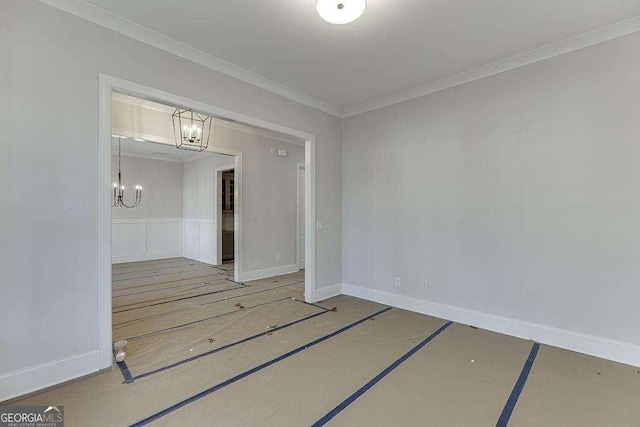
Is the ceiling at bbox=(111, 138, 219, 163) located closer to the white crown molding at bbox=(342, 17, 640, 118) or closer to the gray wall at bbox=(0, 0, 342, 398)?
the gray wall at bbox=(0, 0, 342, 398)

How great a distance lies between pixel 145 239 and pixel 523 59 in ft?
27.3

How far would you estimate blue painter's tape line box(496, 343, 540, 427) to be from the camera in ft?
5.93

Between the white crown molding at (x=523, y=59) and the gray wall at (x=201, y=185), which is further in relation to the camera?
the gray wall at (x=201, y=185)

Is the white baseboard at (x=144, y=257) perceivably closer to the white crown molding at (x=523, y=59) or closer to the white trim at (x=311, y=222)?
the white trim at (x=311, y=222)

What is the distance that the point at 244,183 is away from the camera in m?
5.48

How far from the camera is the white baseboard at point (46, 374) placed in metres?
1.96

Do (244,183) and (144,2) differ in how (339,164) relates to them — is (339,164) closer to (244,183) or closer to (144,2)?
(244,183)

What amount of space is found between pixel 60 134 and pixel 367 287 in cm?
373

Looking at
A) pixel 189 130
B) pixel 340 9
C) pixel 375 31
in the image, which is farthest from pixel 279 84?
pixel 189 130

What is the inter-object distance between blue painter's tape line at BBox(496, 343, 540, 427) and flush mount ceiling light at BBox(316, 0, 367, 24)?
9.23ft

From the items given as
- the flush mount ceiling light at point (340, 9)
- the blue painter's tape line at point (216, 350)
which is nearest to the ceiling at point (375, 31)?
the flush mount ceiling light at point (340, 9)

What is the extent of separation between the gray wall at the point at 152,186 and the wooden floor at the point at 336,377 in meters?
4.79

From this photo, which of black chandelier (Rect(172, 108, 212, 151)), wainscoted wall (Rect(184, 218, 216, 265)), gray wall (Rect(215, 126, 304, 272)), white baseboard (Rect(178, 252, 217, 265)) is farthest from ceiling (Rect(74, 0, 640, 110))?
white baseboard (Rect(178, 252, 217, 265))

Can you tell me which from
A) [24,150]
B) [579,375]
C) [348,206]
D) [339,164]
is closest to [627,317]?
[579,375]
